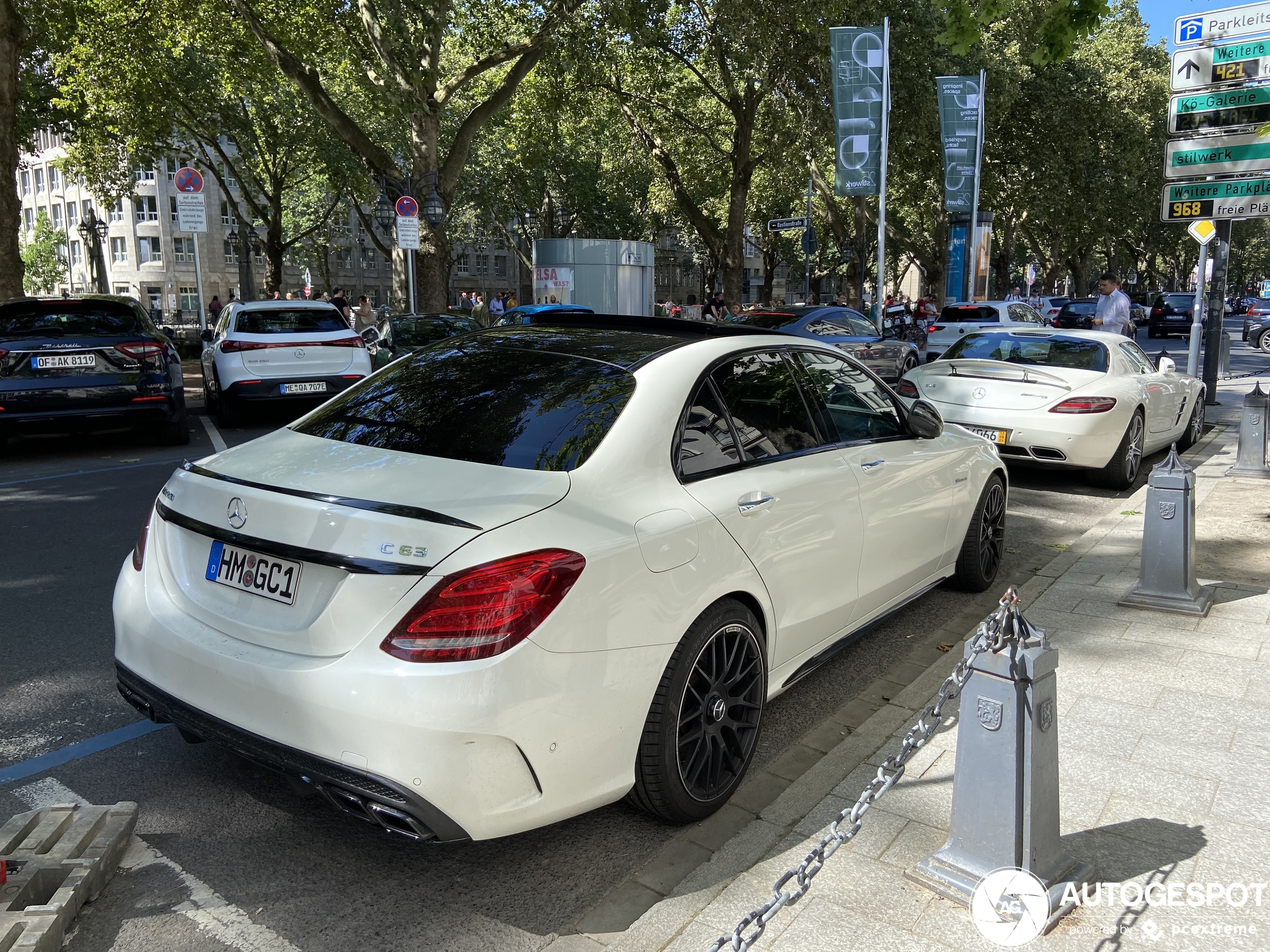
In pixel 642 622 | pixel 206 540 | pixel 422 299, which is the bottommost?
pixel 642 622

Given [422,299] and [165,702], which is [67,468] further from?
[422,299]

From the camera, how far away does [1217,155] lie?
10.8 meters

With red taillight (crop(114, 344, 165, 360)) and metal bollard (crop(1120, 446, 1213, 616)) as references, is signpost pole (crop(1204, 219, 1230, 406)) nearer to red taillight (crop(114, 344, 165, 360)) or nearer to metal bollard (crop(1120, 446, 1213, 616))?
metal bollard (crop(1120, 446, 1213, 616))

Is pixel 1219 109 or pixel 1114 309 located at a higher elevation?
pixel 1219 109

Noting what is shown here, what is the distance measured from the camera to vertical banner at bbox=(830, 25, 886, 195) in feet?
58.6

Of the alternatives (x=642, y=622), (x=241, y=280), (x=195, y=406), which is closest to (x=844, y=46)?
(x=195, y=406)

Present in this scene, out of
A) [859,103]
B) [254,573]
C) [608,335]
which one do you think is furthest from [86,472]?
[859,103]

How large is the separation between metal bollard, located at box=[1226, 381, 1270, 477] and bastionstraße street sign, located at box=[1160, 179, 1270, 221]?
2.52 meters

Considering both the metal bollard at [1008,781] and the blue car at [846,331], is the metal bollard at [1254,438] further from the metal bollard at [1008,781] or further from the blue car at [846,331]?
the metal bollard at [1008,781]

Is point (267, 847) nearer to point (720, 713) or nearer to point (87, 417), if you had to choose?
point (720, 713)

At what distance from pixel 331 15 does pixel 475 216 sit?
36.0 meters

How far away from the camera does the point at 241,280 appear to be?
33.7 metres

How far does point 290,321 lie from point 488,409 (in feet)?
33.0

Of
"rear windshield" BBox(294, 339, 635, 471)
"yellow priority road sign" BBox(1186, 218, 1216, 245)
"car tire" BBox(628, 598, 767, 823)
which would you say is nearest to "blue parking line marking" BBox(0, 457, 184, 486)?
"rear windshield" BBox(294, 339, 635, 471)
